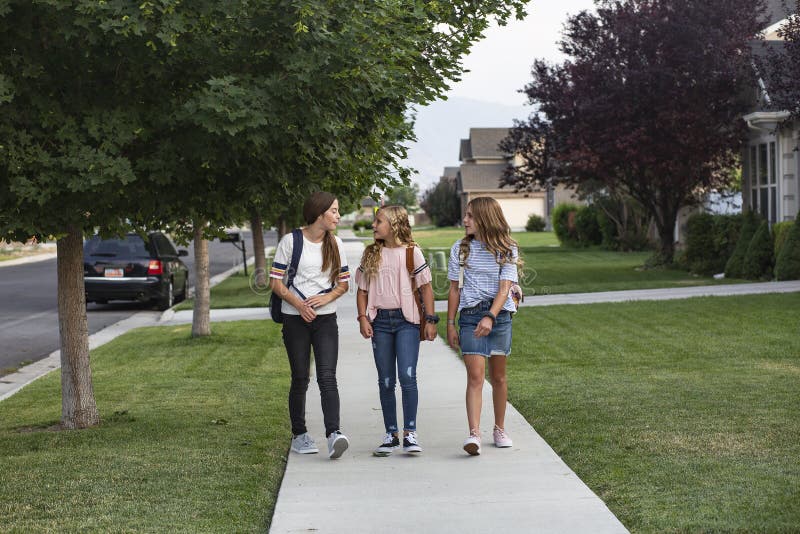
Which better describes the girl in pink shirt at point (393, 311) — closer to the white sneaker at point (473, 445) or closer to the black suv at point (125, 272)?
the white sneaker at point (473, 445)

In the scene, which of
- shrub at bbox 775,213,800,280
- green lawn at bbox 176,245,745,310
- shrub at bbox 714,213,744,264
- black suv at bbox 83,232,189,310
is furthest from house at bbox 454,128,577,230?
black suv at bbox 83,232,189,310

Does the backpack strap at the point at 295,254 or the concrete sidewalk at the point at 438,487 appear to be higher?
the backpack strap at the point at 295,254

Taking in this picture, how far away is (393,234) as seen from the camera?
761 cm

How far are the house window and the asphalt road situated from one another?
1361 cm

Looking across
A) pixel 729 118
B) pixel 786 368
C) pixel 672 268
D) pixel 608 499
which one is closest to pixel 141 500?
pixel 608 499

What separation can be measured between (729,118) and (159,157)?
21.2m

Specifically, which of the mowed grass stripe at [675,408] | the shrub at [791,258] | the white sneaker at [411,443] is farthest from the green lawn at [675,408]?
the shrub at [791,258]

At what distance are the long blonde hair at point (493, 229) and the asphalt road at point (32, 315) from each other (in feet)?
27.6

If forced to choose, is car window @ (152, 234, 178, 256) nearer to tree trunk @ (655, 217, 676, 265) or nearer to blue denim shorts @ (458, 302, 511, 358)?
tree trunk @ (655, 217, 676, 265)

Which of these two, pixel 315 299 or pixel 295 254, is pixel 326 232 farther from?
pixel 315 299

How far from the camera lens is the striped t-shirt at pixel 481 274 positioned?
7578 millimetres

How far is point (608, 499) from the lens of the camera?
6199 mm

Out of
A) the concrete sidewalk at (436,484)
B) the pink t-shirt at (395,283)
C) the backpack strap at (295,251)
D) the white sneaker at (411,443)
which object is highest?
the backpack strap at (295,251)

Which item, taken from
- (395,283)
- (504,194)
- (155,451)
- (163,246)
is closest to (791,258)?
(163,246)
